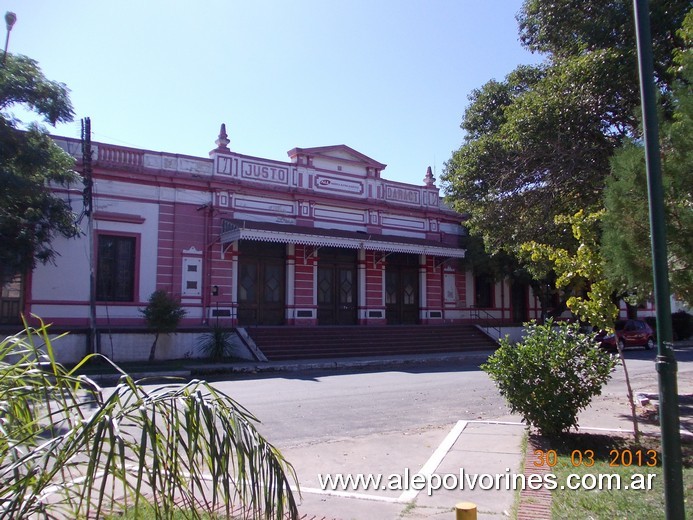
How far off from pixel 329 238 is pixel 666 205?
17884 mm

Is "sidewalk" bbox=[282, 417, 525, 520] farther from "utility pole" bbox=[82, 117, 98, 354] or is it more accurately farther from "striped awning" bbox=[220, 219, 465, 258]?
"striped awning" bbox=[220, 219, 465, 258]

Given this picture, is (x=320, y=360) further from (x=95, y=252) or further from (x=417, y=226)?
(x=417, y=226)

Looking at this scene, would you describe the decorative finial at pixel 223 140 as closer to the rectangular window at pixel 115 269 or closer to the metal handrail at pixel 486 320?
the rectangular window at pixel 115 269

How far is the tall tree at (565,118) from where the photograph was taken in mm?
10055

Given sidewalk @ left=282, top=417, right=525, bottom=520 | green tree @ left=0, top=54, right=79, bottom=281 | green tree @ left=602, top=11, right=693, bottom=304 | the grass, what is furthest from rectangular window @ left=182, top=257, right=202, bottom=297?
green tree @ left=602, top=11, right=693, bottom=304

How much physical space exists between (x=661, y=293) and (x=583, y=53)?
827cm

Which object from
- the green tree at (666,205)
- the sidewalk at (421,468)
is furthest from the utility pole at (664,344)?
the green tree at (666,205)

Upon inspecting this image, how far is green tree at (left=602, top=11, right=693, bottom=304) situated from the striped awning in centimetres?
1601

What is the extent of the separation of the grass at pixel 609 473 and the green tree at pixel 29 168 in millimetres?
13687

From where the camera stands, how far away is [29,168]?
1509 cm

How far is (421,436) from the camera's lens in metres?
8.33

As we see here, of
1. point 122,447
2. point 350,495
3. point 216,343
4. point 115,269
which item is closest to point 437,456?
point 350,495

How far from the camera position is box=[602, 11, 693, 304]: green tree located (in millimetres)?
5617

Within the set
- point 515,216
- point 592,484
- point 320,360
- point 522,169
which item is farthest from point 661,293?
point 320,360
